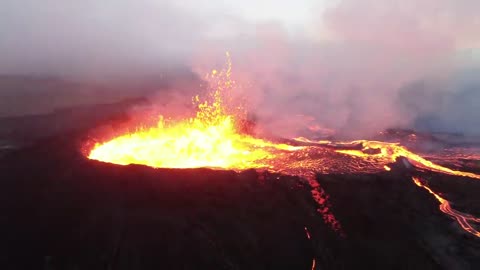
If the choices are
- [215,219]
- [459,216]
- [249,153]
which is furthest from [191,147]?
[459,216]

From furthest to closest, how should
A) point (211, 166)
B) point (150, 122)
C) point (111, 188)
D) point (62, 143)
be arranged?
1. point (150, 122)
2. point (62, 143)
3. point (211, 166)
4. point (111, 188)

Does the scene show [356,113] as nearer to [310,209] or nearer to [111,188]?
[310,209]

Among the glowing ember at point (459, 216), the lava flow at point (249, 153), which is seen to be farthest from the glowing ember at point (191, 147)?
the glowing ember at point (459, 216)

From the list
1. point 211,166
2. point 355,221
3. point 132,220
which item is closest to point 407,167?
point 355,221

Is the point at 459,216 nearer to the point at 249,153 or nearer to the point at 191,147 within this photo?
the point at 249,153

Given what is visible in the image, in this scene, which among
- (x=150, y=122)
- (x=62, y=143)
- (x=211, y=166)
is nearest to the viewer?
(x=211, y=166)

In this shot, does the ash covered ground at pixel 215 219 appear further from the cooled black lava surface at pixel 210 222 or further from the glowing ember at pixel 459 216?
the glowing ember at pixel 459 216

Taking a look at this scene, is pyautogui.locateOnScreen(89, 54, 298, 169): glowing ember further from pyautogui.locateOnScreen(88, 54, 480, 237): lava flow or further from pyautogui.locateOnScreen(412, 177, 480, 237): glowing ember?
pyautogui.locateOnScreen(412, 177, 480, 237): glowing ember
